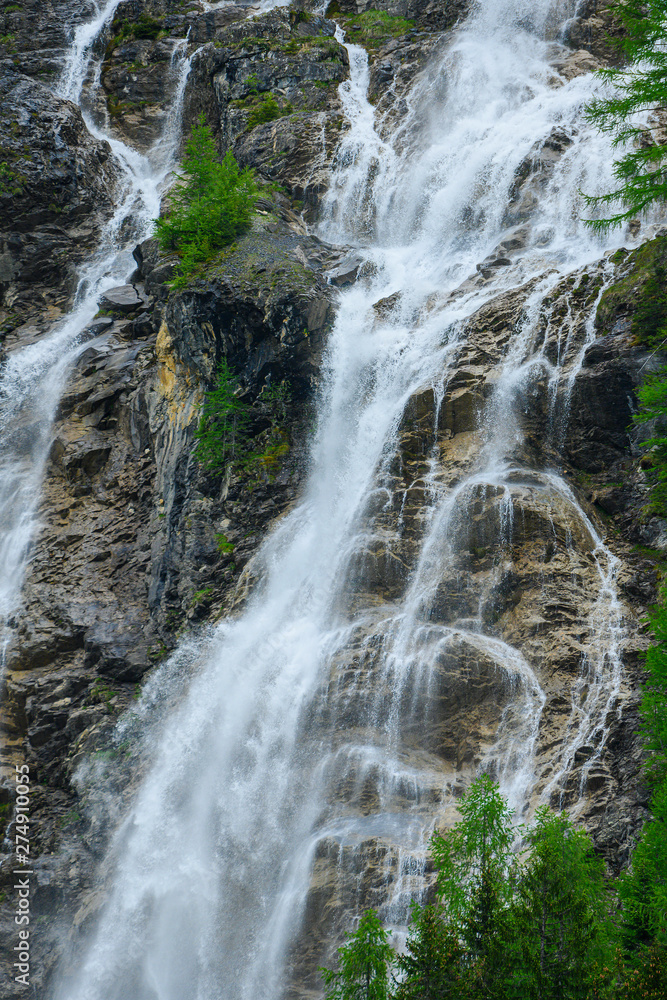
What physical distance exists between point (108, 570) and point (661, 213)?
1427 centimetres

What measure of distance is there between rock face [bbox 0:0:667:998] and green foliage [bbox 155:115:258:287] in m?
0.67

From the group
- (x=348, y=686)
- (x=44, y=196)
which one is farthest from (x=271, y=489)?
(x=44, y=196)

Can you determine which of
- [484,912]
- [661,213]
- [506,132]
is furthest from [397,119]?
[484,912]

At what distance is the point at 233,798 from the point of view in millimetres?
10664

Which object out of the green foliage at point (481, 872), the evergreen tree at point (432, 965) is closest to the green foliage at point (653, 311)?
the green foliage at point (481, 872)

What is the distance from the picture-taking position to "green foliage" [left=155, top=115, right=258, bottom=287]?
1655cm

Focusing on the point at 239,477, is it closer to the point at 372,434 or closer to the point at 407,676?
the point at 372,434

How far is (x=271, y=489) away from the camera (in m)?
14.9

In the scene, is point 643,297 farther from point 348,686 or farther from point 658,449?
point 348,686

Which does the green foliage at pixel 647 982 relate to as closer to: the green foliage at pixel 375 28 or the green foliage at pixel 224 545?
the green foliage at pixel 224 545

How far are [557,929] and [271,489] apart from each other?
34.7 ft

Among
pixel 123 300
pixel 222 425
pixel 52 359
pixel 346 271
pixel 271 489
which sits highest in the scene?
pixel 346 271

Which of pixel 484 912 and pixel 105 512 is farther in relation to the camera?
pixel 105 512

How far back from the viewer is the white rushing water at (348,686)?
30.7ft
